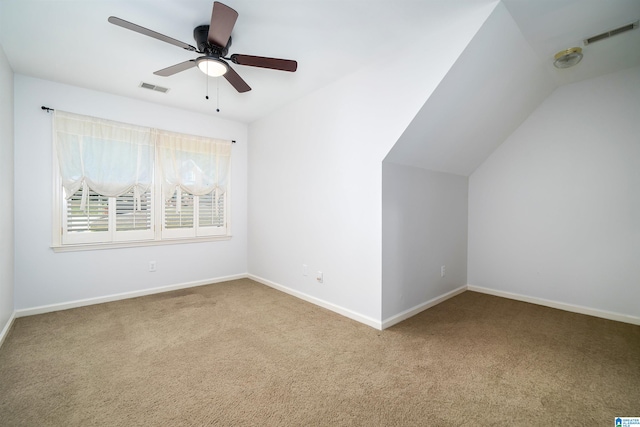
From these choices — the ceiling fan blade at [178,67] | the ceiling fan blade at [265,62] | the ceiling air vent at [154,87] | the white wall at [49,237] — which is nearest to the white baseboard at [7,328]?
the white wall at [49,237]

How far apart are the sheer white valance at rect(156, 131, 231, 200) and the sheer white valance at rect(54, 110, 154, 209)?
197 millimetres

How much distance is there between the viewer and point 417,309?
3.19 metres

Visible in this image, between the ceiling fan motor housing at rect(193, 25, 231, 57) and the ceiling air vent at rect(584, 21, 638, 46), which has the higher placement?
the ceiling air vent at rect(584, 21, 638, 46)

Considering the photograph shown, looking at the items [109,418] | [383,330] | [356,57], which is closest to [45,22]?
[356,57]

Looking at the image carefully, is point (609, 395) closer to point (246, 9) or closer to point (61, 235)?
point (246, 9)

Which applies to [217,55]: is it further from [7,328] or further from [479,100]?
[7,328]

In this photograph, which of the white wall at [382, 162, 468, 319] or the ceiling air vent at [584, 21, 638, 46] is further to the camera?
the white wall at [382, 162, 468, 319]

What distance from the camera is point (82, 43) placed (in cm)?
251

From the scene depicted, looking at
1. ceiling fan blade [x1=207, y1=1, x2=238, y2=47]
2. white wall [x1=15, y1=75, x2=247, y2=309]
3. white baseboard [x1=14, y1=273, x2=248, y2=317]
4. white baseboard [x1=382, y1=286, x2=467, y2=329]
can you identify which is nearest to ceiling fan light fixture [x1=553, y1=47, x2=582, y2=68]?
white baseboard [x1=382, y1=286, x2=467, y2=329]

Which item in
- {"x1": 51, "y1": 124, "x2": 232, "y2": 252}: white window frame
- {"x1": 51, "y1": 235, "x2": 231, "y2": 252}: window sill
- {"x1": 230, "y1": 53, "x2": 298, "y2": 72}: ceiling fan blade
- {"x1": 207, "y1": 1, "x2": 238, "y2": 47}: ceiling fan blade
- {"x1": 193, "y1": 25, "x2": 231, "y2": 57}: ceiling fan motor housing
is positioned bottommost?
{"x1": 51, "y1": 235, "x2": 231, "y2": 252}: window sill

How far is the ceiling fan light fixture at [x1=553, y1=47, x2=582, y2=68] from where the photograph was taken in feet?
8.46

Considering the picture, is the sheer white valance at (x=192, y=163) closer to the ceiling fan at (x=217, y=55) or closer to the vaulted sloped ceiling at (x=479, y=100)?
the ceiling fan at (x=217, y=55)

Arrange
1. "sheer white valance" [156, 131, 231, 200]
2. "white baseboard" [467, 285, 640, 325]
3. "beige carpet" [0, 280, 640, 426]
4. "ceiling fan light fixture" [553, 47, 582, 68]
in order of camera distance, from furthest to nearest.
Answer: "sheer white valance" [156, 131, 231, 200]
"white baseboard" [467, 285, 640, 325]
"ceiling fan light fixture" [553, 47, 582, 68]
"beige carpet" [0, 280, 640, 426]

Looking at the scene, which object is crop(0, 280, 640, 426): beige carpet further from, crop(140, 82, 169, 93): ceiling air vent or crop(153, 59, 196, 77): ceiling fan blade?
crop(140, 82, 169, 93): ceiling air vent
